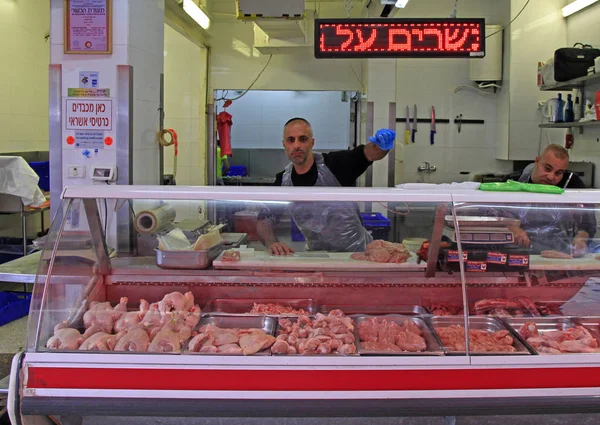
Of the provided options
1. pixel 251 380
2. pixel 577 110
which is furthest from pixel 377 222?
pixel 251 380

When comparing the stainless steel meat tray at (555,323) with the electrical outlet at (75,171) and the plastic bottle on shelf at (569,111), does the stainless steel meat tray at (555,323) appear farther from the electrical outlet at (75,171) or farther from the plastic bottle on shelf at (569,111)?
the plastic bottle on shelf at (569,111)

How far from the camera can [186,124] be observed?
8195mm

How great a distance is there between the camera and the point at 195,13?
253 inches

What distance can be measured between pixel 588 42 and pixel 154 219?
5.21 meters

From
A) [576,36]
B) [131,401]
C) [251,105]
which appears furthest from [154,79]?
[251,105]

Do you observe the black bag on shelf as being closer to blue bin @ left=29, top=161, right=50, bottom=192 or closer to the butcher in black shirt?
the butcher in black shirt

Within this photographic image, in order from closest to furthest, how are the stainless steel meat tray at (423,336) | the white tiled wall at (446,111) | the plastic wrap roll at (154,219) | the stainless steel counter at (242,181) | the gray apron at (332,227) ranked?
the stainless steel meat tray at (423,336), the plastic wrap roll at (154,219), the gray apron at (332,227), the white tiled wall at (446,111), the stainless steel counter at (242,181)

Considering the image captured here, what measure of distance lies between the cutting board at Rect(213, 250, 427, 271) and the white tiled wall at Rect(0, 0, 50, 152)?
514 cm

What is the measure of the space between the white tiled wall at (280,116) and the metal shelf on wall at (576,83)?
4.47 m

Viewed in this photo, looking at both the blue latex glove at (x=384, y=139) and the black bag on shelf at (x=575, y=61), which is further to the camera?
the black bag on shelf at (x=575, y=61)

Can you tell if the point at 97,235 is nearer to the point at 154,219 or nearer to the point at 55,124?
the point at 154,219

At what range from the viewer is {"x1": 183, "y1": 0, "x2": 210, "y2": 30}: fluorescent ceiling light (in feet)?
20.0

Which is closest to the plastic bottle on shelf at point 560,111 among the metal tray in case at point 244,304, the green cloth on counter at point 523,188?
the green cloth on counter at point 523,188

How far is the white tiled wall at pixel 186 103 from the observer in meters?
8.12
